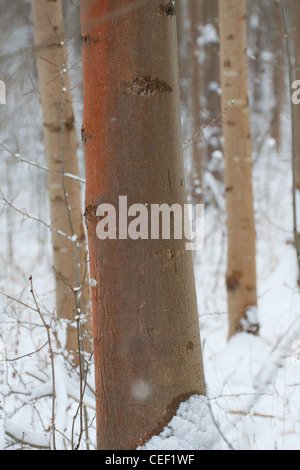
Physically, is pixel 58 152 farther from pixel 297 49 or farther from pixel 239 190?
pixel 297 49

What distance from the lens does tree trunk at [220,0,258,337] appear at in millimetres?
3898

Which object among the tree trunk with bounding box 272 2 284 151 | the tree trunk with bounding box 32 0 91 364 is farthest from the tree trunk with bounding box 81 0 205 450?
the tree trunk with bounding box 272 2 284 151

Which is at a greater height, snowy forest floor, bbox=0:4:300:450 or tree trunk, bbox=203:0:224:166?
tree trunk, bbox=203:0:224:166

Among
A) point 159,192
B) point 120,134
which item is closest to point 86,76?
point 120,134

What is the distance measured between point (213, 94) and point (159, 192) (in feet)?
32.9

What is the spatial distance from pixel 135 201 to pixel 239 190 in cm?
271

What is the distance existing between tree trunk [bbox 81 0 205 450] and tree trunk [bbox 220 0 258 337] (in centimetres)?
256

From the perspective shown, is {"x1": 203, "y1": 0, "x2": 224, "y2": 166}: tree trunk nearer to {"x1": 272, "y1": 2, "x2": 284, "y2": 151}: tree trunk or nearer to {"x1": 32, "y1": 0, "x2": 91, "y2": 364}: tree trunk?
{"x1": 272, "y1": 2, "x2": 284, "y2": 151}: tree trunk

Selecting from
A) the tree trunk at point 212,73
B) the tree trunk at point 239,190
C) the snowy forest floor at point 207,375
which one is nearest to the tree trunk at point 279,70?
the tree trunk at point 212,73

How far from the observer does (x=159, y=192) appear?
1.45 meters

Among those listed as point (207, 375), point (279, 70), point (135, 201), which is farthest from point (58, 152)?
point (279, 70)

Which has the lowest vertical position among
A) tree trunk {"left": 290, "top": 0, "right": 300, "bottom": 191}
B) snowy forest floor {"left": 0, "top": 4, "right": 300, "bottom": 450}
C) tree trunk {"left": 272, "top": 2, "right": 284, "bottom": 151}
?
snowy forest floor {"left": 0, "top": 4, "right": 300, "bottom": 450}

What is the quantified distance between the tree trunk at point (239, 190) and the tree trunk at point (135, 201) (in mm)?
2558
